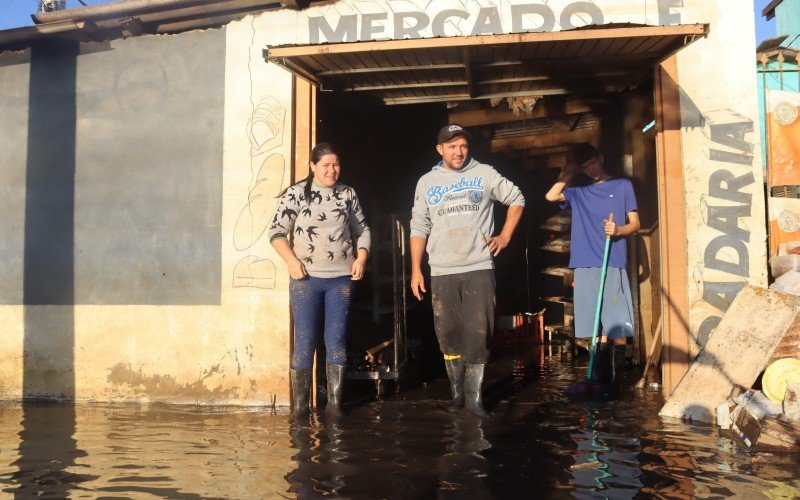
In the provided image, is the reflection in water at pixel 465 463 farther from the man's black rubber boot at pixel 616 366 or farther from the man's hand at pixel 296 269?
the man's black rubber boot at pixel 616 366

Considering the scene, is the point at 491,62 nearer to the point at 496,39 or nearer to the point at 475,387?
the point at 496,39

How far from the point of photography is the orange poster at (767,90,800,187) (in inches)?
225

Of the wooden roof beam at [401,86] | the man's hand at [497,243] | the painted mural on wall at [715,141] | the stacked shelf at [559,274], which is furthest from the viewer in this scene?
the stacked shelf at [559,274]

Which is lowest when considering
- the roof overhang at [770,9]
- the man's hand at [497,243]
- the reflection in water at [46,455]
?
the reflection in water at [46,455]

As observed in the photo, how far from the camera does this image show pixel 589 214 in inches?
239

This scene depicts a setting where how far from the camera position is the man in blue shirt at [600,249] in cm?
590

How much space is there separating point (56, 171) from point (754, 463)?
5.93 meters

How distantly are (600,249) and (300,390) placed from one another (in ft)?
9.25

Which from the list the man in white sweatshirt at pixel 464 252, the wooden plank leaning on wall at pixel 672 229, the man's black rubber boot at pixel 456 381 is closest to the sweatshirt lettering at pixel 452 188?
the man in white sweatshirt at pixel 464 252

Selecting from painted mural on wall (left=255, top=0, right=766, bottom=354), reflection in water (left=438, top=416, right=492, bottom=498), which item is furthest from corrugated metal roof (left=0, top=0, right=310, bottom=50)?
reflection in water (left=438, top=416, right=492, bottom=498)

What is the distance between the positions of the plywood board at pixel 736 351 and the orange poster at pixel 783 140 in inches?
53.6

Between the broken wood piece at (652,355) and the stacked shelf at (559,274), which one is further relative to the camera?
the stacked shelf at (559,274)

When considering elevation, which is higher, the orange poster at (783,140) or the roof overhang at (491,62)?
the roof overhang at (491,62)

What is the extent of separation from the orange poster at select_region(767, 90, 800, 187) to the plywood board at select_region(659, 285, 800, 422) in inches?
53.6
